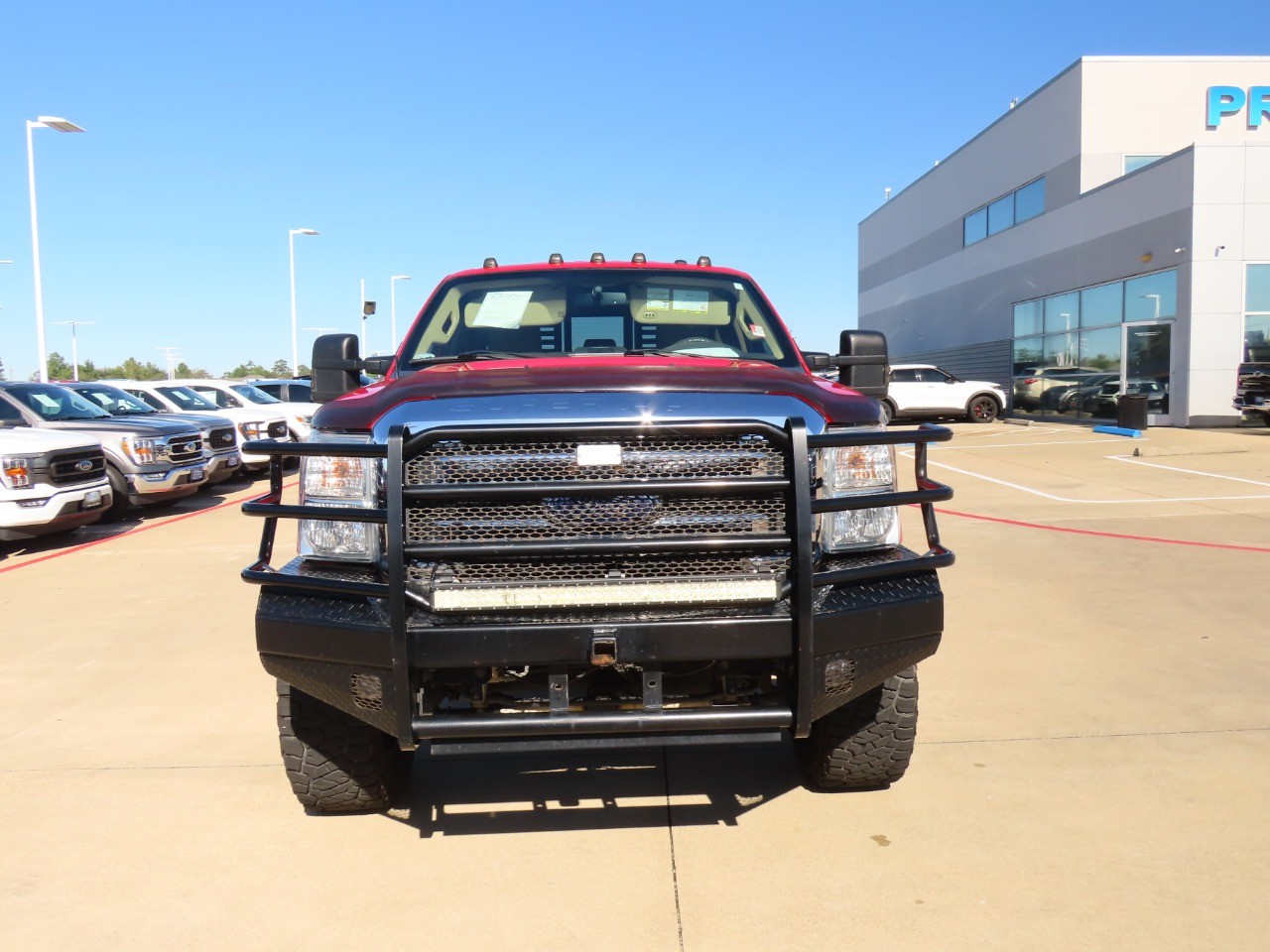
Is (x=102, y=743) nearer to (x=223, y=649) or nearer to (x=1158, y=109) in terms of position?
(x=223, y=649)

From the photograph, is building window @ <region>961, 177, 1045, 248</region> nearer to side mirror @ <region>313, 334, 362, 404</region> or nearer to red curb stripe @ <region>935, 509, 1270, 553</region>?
red curb stripe @ <region>935, 509, 1270, 553</region>

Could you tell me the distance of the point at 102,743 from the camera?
177 inches

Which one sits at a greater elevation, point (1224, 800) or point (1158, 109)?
point (1158, 109)

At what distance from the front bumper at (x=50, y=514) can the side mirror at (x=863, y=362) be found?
316 inches

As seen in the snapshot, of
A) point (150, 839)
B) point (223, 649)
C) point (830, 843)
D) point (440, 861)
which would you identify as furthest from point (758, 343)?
point (223, 649)

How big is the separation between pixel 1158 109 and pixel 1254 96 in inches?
77.1

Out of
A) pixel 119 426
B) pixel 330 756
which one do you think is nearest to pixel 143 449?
pixel 119 426

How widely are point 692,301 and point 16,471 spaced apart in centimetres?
743

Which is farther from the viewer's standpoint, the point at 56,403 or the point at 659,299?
the point at 56,403

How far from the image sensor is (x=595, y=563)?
3.12 m

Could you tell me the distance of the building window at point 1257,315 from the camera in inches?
823

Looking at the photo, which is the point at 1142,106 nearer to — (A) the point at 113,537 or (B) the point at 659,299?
(A) the point at 113,537

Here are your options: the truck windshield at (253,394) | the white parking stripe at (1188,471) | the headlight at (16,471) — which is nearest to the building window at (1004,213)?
the white parking stripe at (1188,471)

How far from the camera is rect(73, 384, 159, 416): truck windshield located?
13750mm
